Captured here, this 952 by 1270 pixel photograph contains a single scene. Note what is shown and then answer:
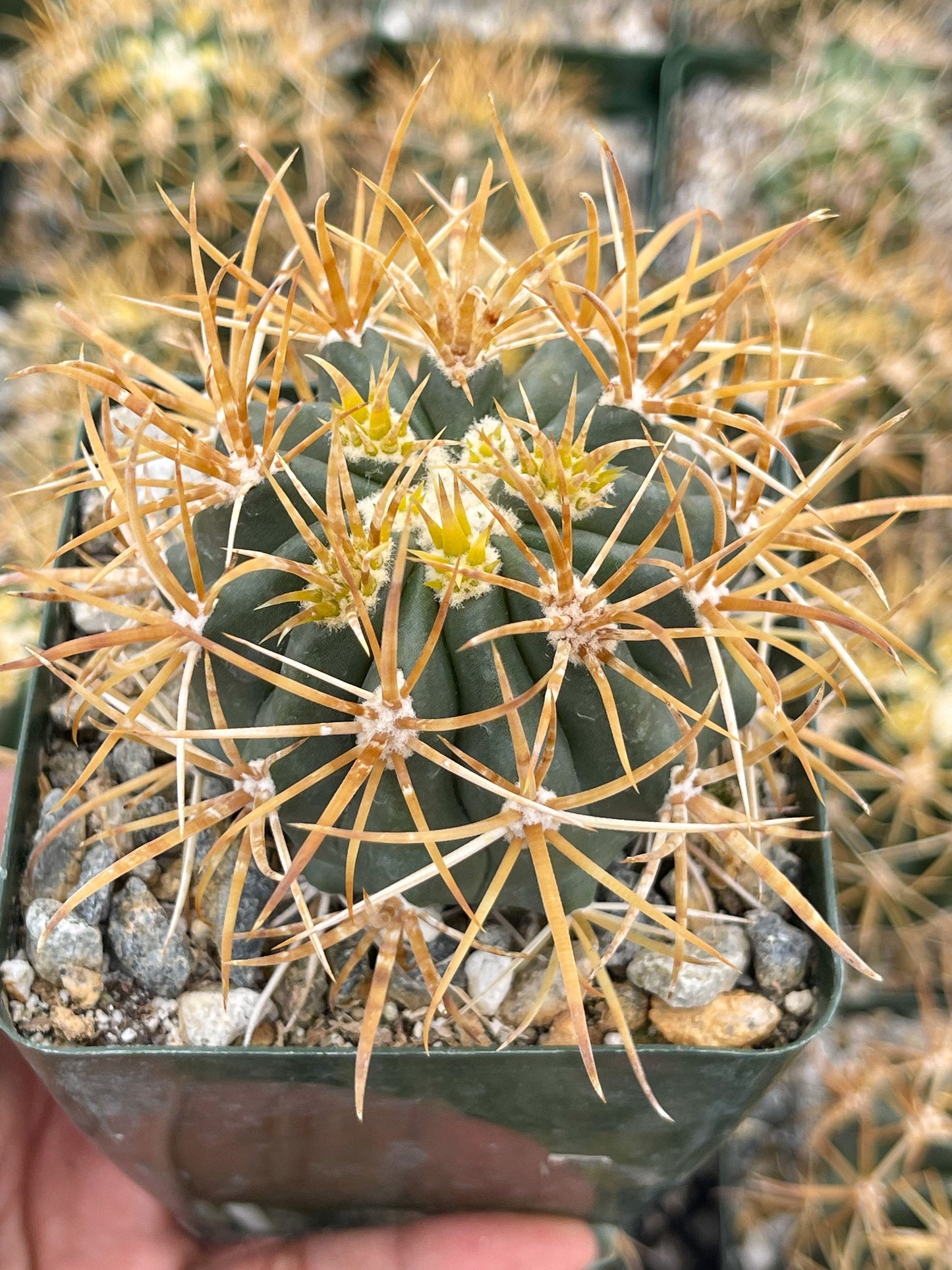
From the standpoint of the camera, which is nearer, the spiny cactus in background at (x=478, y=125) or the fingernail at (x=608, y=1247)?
the fingernail at (x=608, y=1247)

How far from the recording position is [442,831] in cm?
42

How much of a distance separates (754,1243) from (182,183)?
1053mm

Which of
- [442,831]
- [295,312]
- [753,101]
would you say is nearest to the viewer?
[442,831]

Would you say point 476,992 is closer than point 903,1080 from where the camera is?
Yes

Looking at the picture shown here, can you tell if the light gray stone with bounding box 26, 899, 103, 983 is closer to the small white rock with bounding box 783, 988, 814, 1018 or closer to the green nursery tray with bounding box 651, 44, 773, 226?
the small white rock with bounding box 783, 988, 814, 1018

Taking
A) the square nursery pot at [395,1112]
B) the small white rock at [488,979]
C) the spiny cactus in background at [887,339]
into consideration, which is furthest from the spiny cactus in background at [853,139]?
the small white rock at [488,979]

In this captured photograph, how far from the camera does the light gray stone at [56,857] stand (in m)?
0.59

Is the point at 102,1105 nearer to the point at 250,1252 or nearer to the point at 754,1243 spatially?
the point at 250,1252

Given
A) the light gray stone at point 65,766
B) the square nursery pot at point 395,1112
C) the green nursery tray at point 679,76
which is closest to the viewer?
the square nursery pot at point 395,1112

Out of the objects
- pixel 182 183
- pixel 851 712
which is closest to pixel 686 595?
pixel 851 712

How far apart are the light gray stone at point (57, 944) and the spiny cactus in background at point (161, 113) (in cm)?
61

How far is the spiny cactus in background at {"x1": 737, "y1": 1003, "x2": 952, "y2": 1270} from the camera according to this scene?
2.50 feet

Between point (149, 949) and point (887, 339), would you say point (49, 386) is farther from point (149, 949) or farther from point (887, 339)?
point (887, 339)

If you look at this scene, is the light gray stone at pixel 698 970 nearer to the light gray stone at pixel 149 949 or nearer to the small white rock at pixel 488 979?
the small white rock at pixel 488 979
